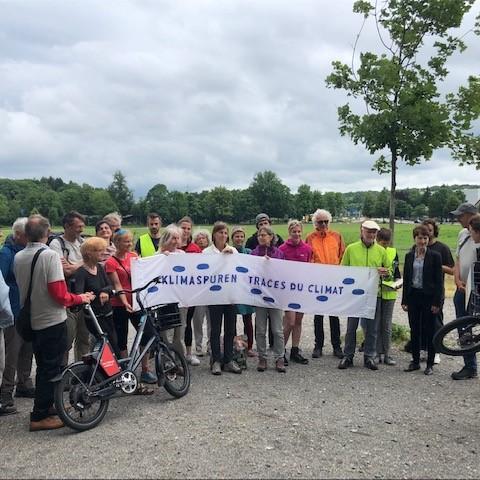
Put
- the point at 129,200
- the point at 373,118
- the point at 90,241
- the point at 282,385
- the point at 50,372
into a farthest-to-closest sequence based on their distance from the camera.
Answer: the point at 129,200 → the point at 373,118 → the point at 282,385 → the point at 90,241 → the point at 50,372

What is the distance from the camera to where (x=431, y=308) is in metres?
7.13

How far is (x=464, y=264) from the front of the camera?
693 centimetres

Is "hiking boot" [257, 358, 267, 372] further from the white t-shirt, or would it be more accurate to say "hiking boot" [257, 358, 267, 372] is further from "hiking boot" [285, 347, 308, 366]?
the white t-shirt

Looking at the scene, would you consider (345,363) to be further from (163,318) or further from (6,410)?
(6,410)

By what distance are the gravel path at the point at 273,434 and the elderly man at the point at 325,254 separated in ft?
3.94

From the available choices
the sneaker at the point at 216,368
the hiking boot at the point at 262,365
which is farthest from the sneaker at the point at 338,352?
the sneaker at the point at 216,368

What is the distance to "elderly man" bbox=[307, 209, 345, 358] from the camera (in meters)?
7.95

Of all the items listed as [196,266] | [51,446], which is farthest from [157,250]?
[51,446]

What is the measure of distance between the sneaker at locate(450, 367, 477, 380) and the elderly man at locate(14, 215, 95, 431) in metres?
5.17

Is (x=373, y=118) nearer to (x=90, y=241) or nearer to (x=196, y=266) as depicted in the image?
(x=196, y=266)

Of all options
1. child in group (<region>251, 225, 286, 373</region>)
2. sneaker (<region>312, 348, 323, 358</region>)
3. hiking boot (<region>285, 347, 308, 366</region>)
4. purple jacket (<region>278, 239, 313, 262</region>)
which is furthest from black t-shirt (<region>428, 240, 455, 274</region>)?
hiking boot (<region>285, 347, 308, 366</region>)

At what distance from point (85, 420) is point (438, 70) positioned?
26.8 feet

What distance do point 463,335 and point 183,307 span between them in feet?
12.9

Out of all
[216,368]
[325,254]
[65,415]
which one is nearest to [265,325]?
[216,368]
